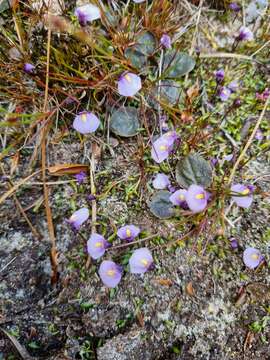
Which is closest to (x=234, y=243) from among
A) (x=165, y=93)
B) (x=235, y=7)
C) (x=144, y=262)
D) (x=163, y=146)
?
(x=144, y=262)

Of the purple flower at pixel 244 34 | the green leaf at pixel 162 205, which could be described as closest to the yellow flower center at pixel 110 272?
the green leaf at pixel 162 205

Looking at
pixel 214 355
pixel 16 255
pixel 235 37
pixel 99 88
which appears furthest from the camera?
pixel 235 37

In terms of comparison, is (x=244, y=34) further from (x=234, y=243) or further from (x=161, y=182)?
(x=234, y=243)

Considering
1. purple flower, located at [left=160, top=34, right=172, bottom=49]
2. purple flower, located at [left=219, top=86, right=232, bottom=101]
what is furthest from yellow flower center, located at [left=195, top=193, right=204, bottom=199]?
purple flower, located at [left=160, top=34, right=172, bottom=49]

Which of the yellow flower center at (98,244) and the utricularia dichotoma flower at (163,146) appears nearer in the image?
the yellow flower center at (98,244)

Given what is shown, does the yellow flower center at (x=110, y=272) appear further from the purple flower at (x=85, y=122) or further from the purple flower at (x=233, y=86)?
the purple flower at (x=233, y=86)

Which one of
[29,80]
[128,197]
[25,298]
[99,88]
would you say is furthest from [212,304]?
[29,80]

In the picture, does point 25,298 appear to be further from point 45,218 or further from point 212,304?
point 212,304
